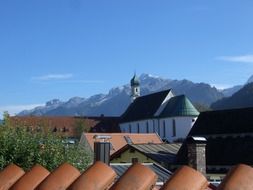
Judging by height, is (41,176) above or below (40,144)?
above

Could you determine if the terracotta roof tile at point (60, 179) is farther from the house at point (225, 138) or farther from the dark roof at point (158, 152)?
the dark roof at point (158, 152)

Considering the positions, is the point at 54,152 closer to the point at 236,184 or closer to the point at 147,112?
the point at 236,184

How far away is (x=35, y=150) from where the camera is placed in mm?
15586

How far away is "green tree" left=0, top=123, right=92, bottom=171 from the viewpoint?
599 inches

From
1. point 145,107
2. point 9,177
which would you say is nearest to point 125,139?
point 145,107

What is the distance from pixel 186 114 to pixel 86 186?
359 ft

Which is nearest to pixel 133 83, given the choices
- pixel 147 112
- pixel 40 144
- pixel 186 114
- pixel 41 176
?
pixel 147 112

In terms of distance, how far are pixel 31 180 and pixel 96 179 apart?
601mm

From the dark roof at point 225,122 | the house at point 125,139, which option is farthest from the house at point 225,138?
the house at point 125,139

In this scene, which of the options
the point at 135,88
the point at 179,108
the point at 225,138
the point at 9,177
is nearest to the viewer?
the point at 9,177

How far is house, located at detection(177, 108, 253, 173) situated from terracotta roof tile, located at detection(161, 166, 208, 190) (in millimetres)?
40065

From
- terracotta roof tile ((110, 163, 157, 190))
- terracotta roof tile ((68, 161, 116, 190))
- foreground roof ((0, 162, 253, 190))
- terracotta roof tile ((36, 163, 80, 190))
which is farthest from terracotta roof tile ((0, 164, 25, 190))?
terracotta roof tile ((110, 163, 157, 190))

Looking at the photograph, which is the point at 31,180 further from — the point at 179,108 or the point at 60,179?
the point at 179,108

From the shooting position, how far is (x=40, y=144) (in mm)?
16172
